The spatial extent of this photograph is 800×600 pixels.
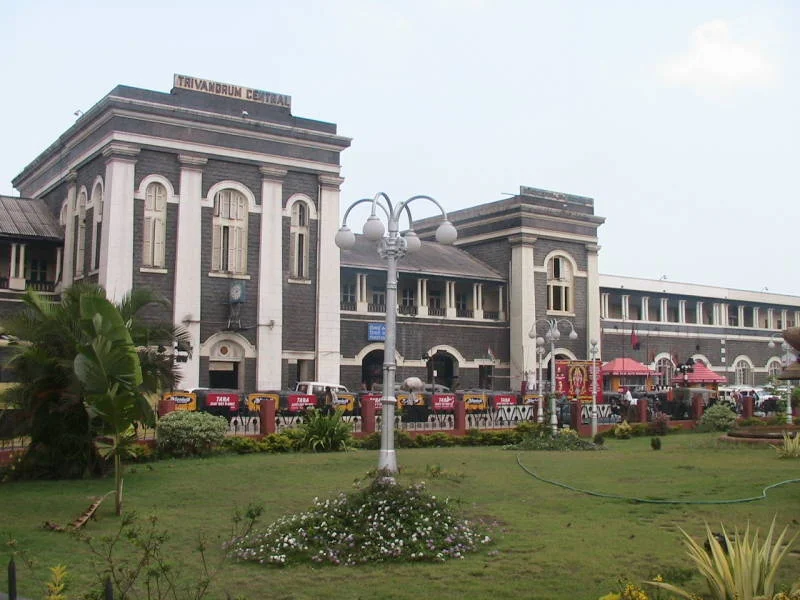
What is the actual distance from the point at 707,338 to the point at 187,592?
53537mm

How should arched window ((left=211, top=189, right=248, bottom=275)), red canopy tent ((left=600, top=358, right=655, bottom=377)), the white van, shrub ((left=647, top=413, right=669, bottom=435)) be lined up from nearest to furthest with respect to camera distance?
shrub ((left=647, top=413, right=669, bottom=435)), the white van, arched window ((left=211, top=189, right=248, bottom=275)), red canopy tent ((left=600, top=358, right=655, bottom=377))

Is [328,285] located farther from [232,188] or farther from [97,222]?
[97,222]

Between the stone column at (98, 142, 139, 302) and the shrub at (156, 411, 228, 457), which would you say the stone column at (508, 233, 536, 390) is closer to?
the stone column at (98, 142, 139, 302)

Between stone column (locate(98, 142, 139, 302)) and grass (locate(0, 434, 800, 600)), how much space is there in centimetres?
1456

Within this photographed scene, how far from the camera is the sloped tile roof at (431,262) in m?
40.1

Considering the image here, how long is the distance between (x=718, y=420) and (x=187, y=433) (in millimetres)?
17441

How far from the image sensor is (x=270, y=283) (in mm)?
34125

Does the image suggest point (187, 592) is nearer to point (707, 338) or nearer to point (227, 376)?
point (227, 376)

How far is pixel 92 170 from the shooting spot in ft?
111

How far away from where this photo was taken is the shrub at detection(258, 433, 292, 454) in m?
19.8

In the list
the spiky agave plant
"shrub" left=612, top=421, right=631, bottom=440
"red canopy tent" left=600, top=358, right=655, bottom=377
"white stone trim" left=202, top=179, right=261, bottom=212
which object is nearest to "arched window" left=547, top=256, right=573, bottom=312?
"red canopy tent" left=600, top=358, right=655, bottom=377

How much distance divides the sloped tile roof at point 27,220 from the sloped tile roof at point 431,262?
12.1 m

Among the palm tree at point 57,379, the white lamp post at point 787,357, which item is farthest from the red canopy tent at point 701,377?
the palm tree at point 57,379

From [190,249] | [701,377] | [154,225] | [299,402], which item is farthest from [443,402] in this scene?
[701,377]
